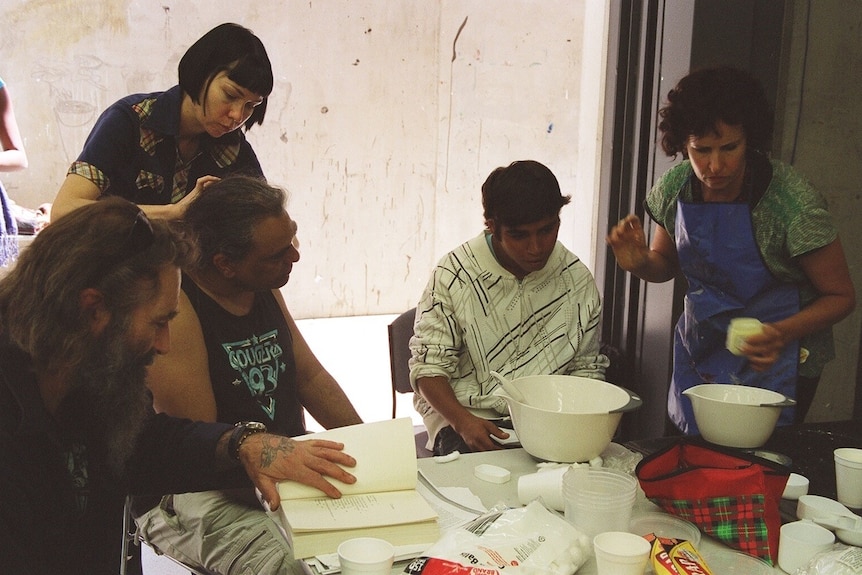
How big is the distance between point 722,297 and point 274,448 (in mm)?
1228

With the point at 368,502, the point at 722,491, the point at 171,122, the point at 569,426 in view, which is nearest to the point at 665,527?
the point at 722,491

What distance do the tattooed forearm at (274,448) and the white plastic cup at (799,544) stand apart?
31.2 inches

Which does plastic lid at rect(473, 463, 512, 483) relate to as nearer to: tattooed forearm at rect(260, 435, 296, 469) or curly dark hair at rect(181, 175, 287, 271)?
tattooed forearm at rect(260, 435, 296, 469)

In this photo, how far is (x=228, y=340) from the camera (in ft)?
5.74

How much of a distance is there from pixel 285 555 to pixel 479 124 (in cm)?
417

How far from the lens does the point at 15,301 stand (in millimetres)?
1200

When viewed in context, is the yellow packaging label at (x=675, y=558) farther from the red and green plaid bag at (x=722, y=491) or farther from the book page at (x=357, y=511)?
the book page at (x=357, y=511)

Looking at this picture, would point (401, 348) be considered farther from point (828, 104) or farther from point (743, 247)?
point (828, 104)

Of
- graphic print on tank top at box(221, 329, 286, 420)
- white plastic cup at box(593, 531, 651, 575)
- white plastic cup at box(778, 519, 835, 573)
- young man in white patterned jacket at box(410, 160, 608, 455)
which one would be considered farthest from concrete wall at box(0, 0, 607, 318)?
white plastic cup at box(593, 531, 651, 575)

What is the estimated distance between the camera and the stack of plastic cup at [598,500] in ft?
4.06

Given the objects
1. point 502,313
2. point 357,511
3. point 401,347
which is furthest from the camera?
point 401,347

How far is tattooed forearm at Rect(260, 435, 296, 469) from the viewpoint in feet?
4.66

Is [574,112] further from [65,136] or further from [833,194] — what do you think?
[65,136]

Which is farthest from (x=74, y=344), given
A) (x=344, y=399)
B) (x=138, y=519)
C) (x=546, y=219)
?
(x=546, y=219)
